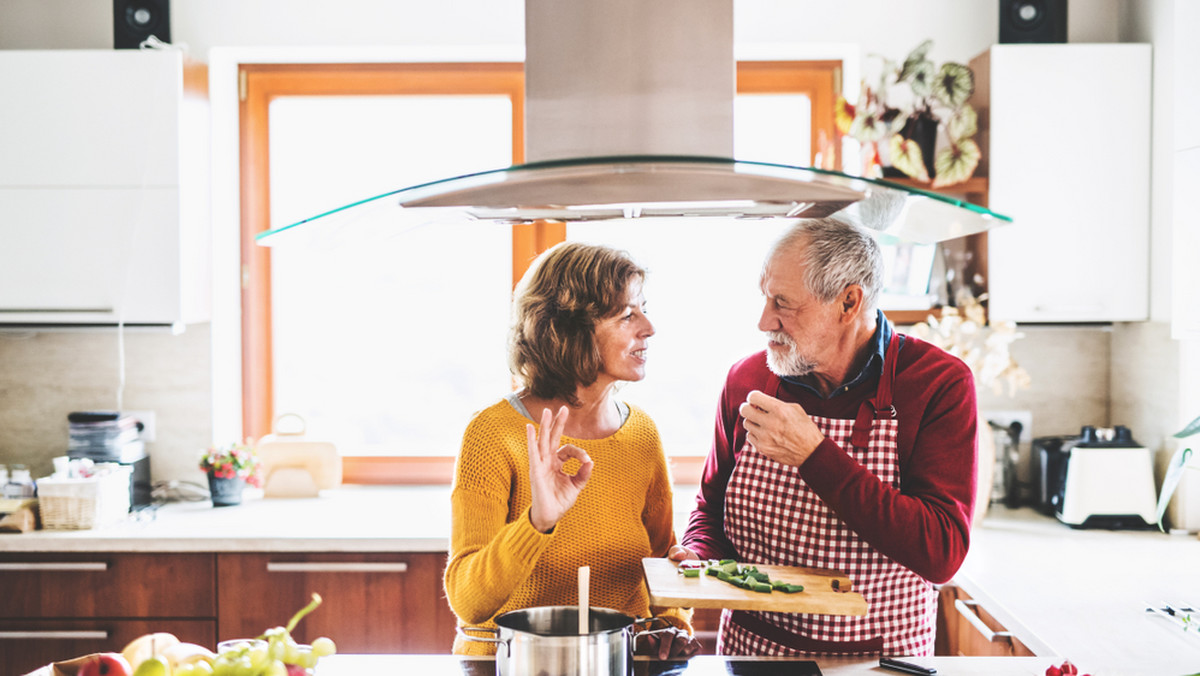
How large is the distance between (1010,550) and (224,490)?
87.5 inches

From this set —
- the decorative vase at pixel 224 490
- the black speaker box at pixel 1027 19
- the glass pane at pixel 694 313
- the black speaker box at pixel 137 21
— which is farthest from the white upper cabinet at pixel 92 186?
the black speaker box at pixel 1027 19

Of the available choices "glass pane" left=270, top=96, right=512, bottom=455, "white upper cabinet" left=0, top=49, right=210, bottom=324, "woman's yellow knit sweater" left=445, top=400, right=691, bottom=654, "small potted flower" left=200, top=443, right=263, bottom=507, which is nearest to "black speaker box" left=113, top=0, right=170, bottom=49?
"white upper cabinet" left=0, top=49, right=210, bottom=324

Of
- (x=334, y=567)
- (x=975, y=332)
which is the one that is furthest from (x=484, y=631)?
(x=975, y=332)

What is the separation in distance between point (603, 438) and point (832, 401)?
42 centimetres

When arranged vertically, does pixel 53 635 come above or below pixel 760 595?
below

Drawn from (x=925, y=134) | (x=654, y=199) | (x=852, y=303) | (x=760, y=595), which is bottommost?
(x=760, y=595)

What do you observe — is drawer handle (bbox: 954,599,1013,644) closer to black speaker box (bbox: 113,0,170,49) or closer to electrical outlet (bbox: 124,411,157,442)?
electrical outlet (bbox: 124,411,157,442)

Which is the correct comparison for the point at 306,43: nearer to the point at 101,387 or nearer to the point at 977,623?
the point at 101,387

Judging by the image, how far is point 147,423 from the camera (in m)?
3.11

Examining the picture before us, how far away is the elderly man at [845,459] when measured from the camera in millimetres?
1561

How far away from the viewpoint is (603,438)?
5.85 feet

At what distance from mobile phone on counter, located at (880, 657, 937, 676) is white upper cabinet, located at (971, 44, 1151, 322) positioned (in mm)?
1585

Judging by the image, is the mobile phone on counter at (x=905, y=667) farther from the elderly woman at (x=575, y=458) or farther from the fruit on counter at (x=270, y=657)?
the fruit on counter at (x=270, y=657)

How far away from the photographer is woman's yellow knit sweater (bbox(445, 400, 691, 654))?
1462mm
